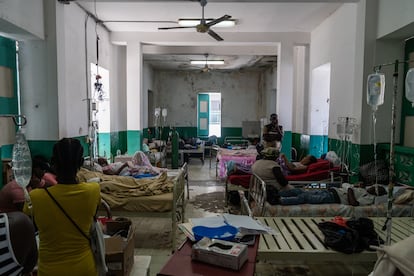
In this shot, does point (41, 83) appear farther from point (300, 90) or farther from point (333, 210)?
point (300, 90)

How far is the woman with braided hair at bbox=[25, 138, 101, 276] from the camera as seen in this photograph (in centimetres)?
146

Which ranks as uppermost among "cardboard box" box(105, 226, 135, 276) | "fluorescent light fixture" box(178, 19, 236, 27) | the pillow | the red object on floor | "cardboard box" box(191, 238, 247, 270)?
"fluorescent light fixture" box(178, 19, 236, 27)

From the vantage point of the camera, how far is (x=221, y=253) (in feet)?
4.55

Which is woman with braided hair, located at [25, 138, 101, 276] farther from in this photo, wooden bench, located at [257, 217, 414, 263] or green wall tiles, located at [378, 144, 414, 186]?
green wall tiles, located at [378, 144, 414, 186]

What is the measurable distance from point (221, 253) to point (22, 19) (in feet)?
11.6

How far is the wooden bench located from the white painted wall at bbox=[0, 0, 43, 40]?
3338 millimetres

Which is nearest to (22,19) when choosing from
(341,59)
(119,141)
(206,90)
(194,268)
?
(194,268)

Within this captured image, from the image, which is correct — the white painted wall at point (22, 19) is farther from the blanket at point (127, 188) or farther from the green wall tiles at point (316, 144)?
the green wall tiles at point (316, 144)

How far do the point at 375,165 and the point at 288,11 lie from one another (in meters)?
3.08

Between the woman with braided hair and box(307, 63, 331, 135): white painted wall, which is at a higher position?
box(307, 63, 331, 135): white painted wall

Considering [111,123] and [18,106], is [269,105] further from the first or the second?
[18,106]

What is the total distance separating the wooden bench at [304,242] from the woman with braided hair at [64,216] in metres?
1.25

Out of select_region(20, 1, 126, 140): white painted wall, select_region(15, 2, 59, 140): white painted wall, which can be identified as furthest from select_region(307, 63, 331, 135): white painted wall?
select_region(15, 2, 59, 140): white painted wall

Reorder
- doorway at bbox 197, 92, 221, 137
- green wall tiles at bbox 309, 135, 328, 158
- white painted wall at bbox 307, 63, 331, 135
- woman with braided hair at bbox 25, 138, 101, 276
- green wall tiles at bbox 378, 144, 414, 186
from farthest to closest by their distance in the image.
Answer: doorway at bbox 197, 92, 221, 137 → green wall tiles at bbox 309, 135, 328, 158 → white painted wall at bbox 307, 63, 331, 135 → green wall tiles at bbox 378, 144, 414, 186 → woman with braided hair at bbox 25, 138, 101, 276
